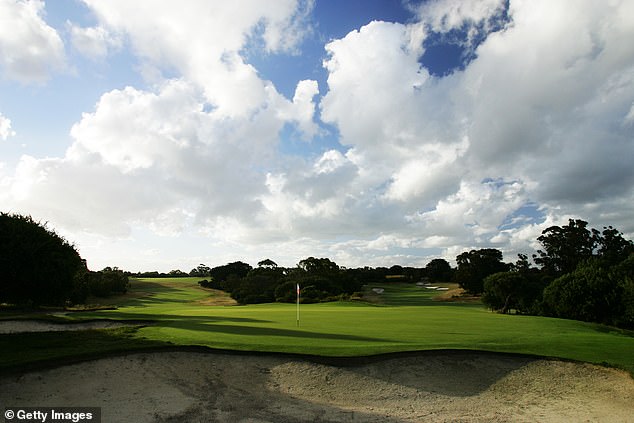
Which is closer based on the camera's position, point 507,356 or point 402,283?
point 507,356

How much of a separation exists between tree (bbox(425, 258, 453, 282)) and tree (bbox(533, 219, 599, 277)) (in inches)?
1566

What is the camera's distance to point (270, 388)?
42.7 feet

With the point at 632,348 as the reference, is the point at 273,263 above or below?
above

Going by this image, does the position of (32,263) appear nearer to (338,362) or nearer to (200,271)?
(338,362)

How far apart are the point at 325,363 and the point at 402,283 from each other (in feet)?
402

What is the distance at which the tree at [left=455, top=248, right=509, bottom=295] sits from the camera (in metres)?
90.2

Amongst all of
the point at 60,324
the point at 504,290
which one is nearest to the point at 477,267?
the point at 504,290

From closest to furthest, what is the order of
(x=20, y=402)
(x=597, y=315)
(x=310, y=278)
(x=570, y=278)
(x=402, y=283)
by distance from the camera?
(x=20, y=402) < (x=597, y=315) < (x=570, y=278) < (x=310, y=278) < (x=402, y=283)

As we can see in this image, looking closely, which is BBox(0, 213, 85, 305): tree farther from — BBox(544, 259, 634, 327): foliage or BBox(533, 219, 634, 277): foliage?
BBox(533, 219, 634, 277): foliage

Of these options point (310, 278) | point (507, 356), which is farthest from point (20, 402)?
point (310, 278)

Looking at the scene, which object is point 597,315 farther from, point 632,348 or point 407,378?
point 407,378

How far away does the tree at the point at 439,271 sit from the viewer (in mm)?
133250

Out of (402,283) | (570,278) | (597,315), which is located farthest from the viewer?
(402,283)

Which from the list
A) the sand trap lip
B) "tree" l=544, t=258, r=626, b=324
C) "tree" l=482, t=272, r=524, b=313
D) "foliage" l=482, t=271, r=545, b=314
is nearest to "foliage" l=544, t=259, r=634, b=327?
"tree" l=544, t=258, r=626, b=324
